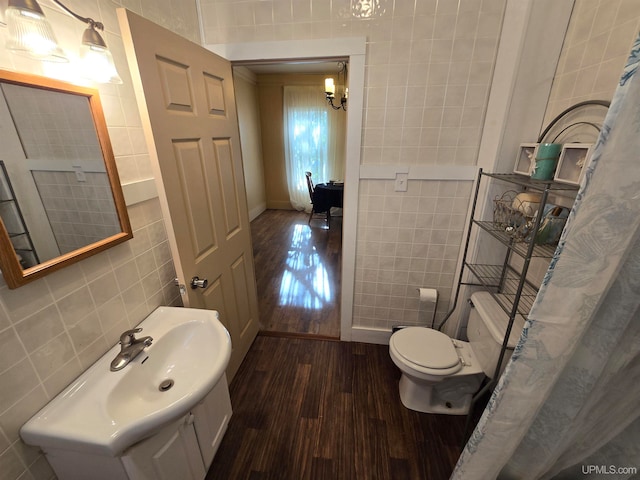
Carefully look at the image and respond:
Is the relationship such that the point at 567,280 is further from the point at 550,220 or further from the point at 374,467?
the point at 374,467

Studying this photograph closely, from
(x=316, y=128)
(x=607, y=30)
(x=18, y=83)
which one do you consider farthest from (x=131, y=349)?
(x=316, y=128)

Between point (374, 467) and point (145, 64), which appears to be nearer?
A: point (145, 64)

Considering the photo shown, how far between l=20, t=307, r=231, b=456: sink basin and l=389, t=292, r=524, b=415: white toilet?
101 centimetres

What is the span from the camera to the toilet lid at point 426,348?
1.38m

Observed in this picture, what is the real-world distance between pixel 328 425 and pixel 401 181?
151cm

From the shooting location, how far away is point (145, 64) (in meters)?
0.92

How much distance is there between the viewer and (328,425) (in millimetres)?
1483

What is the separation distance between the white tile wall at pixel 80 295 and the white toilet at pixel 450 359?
135cm

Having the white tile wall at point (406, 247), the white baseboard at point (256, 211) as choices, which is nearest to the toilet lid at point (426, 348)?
the white tile wall at point (406, 247)

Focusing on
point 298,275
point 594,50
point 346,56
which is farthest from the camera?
point 298,275

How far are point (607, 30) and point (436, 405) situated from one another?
194cm

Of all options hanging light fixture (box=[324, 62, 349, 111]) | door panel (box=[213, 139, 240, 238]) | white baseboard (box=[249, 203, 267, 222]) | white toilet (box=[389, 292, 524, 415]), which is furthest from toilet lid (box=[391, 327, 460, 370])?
white baseboard (box=[249, 203, 267, 222])

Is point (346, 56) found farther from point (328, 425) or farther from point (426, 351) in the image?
point (328, 425)

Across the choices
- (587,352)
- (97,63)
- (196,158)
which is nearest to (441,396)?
(587,352)
